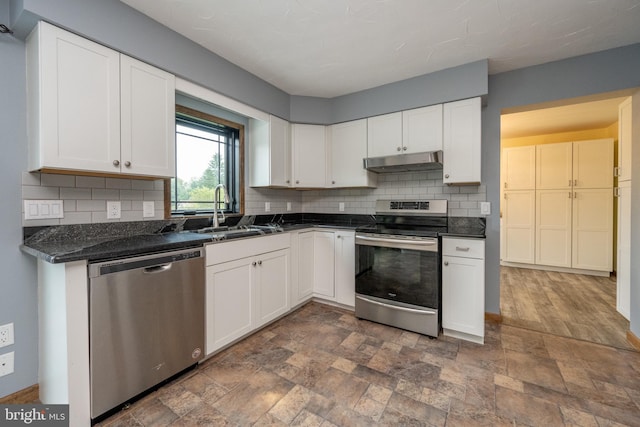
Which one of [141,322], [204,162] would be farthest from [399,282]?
[204,162]

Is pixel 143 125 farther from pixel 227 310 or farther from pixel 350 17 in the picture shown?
pixel 350 17

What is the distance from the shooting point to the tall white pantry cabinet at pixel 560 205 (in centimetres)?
421

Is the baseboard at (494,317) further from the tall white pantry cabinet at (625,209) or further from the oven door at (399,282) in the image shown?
the tall white pantry cabinet at (625,209)

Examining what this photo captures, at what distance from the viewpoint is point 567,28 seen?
195cm

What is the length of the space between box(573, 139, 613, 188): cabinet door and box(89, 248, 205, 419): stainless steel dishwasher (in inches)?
226

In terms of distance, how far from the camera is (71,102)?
4.90 feet

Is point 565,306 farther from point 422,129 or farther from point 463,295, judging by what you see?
point 422,129

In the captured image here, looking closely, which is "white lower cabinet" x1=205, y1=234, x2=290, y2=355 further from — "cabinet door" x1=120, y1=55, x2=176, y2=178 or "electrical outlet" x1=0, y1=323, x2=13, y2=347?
"electrical outlet" x1=0, y1=323, x2=13, y2=347

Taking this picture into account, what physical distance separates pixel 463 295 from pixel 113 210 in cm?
284

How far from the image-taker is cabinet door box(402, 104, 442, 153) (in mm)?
2604

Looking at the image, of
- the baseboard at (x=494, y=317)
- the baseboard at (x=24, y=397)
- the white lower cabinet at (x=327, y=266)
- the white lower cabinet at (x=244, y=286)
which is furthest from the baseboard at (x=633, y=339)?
the baseboard at (x=24, y=397)

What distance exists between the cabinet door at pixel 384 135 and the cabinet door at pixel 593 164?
3687 millimetres

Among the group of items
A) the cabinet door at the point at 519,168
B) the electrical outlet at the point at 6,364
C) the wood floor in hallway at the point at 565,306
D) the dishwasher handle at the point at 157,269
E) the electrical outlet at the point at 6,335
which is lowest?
the wood floor in hallway at the point at 565,306

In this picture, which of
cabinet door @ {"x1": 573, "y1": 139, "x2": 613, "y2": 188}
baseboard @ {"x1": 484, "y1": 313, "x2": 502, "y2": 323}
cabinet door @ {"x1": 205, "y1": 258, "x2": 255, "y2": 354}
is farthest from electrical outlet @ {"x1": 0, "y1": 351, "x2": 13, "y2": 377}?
cabinet door @ {"x1": 573, "y1": 139, "x2": 613, "y2": 188}
